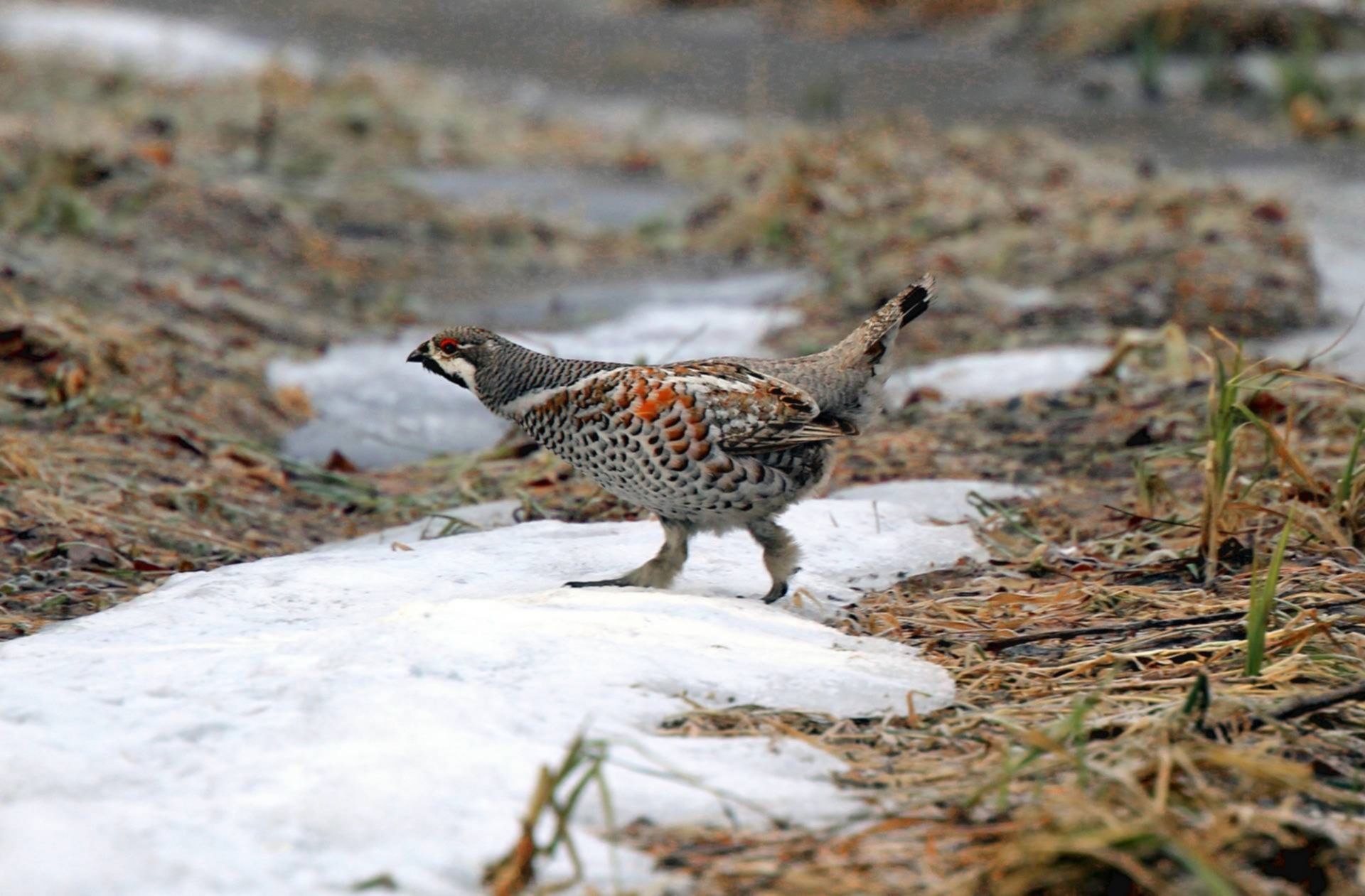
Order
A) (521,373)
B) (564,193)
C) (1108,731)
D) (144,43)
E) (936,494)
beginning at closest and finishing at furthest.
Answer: (1108,731), (521,373), (936,494), (564,193), (144,43)

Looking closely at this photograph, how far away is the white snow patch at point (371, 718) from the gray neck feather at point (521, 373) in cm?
52

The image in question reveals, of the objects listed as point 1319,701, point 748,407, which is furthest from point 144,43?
point 1319,701

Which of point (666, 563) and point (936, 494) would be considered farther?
point (936, 494)

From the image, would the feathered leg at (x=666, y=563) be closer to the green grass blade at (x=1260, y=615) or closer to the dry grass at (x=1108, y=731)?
the dry grass at (x=1108, y=731)

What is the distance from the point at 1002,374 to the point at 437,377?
2.39m

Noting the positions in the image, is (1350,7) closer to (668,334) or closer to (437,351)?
(668,334)

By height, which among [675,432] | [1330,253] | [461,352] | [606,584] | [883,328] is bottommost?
[606,584]

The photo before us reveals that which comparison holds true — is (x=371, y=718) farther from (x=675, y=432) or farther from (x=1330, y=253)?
(x=1330, y=253)

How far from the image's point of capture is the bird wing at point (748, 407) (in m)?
3.75

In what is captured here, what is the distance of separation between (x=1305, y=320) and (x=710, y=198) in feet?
13.4

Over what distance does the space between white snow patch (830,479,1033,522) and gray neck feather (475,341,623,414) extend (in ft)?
3.90

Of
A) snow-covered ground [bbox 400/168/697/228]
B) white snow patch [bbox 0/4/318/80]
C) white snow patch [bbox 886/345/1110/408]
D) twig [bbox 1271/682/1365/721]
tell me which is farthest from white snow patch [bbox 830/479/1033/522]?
white snow patch [bbox 0/4/318/80]

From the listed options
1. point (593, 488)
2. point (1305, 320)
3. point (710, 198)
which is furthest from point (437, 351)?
point (710, 198)

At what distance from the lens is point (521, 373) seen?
13.0 feet
